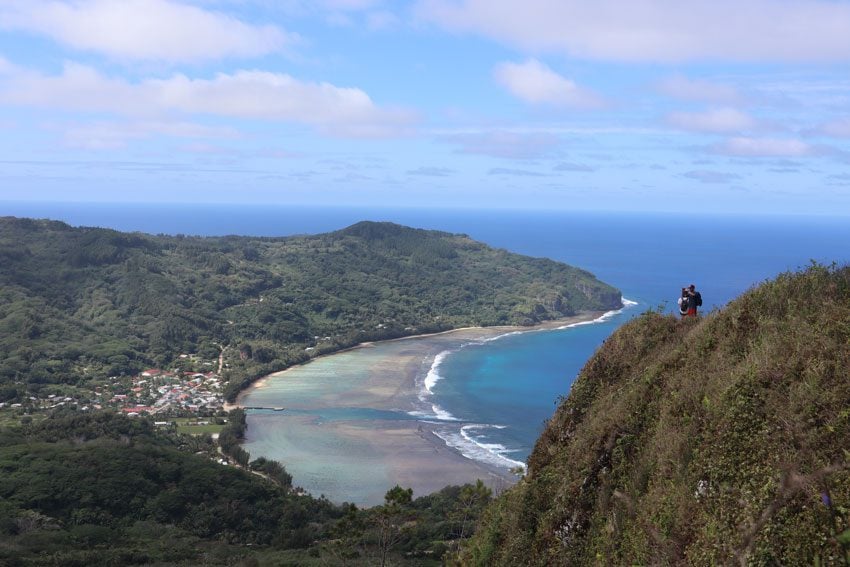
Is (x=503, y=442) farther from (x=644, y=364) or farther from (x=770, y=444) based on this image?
(x=770, y=444)

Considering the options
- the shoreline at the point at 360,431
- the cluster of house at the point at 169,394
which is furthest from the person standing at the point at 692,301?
the cluster of house at the point at 169,394

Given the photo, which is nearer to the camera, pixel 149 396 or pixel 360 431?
pixel 360 431

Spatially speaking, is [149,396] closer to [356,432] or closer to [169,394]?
[169,394]

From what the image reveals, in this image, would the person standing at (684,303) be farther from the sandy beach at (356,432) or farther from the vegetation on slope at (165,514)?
the sandy beach at (356,432)

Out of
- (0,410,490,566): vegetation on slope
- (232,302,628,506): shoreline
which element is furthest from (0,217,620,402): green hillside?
(0,410,490,566): vegetation on slope

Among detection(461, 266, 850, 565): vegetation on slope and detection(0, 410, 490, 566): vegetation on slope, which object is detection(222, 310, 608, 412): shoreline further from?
detection(461, 266, 850, 565): vegetation on slope

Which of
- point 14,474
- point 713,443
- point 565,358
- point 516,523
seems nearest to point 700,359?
point 713,443

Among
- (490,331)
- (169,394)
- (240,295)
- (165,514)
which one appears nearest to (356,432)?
(165,514)
